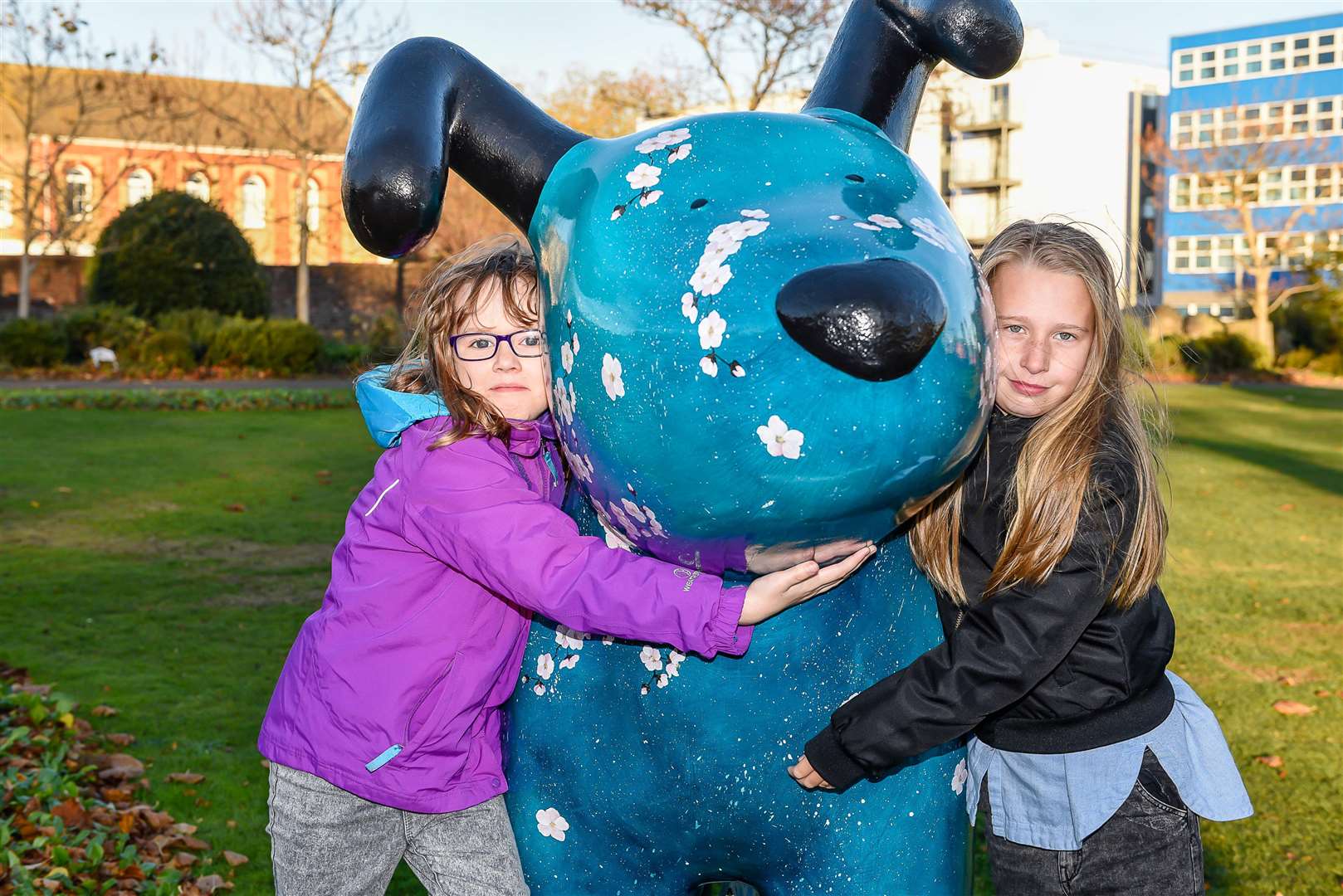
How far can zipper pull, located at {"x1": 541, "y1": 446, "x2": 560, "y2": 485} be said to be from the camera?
6.86ft

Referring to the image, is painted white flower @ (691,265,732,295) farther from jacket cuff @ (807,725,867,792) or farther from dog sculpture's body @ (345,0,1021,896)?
jacket cuff @ (807,725,867,792)

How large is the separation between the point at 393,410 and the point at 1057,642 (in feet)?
3.56

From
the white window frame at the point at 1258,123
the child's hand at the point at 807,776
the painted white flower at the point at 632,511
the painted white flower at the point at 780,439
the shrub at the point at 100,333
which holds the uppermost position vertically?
the white window frame at the point at 1258,123

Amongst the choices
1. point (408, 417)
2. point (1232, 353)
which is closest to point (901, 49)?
point (408, 417)

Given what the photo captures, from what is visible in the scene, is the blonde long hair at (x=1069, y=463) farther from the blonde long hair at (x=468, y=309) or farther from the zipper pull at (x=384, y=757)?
the zipper pull at (x=384, y=757)

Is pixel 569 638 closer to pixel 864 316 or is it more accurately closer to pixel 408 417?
pixel 408 417

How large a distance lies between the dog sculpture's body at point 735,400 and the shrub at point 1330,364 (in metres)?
27.4

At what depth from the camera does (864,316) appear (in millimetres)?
1369

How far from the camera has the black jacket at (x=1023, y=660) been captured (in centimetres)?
180

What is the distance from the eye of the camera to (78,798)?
4.30 meters

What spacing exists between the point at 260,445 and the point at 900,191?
39.3 ft

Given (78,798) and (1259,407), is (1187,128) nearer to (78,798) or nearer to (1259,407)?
(1259,407)

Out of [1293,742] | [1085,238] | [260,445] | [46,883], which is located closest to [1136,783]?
[1085,238]

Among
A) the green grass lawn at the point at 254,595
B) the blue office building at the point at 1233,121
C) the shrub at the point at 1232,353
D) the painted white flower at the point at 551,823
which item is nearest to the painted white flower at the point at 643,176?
the painted white flower at the point at 551,823
